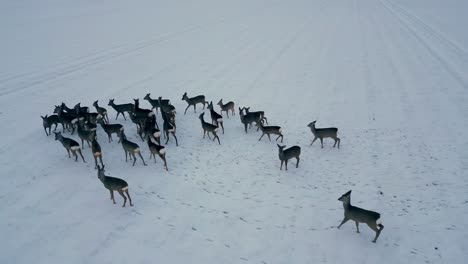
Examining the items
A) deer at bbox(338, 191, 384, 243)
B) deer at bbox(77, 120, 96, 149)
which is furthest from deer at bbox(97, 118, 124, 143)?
deer at bbox(338, 191, 384, 243)

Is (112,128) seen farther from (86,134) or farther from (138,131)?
(138,131)

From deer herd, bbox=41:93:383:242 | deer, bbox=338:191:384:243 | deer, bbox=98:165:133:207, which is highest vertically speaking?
deer herd, bbox=41:93:383:242

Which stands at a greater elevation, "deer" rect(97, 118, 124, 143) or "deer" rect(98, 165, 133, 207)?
"deer" rect(97, 118, 124, 143)

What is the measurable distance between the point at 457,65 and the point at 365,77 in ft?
24.9

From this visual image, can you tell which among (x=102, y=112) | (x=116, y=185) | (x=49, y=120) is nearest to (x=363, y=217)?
(x=116, y=185)

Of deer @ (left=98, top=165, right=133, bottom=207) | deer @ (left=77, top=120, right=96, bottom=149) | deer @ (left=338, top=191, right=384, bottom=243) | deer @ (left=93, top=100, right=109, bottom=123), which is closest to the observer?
deer @ (left=338, top=191, right=384, bottom=243)

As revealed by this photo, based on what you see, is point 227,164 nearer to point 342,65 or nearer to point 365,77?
point 365,77

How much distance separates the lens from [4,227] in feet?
32.9

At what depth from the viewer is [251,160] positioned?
44.1 ft

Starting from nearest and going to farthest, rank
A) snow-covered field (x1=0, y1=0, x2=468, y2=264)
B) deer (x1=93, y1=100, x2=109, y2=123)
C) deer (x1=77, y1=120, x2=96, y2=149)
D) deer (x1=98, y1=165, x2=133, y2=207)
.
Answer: snow-covered field (x1=0, y1=0, x2=468, y2=264) → deer (x1=98, y1=165, x2=133, y2=207) → deer (x1=77, y1=120, x2=96, y2=149) → deer (x1=93, y1=100, x2=109, y2=123)

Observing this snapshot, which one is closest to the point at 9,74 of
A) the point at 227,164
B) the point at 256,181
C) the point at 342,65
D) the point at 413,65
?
the point at 227,164

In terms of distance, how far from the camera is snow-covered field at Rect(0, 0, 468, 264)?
9.32 m

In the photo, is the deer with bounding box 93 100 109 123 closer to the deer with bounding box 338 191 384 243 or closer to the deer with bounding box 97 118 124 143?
the deer with bounding box 97 118 124 143

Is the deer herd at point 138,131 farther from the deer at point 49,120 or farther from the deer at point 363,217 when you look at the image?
the deer at point 363,217
